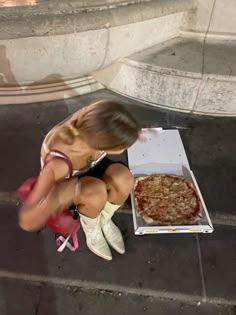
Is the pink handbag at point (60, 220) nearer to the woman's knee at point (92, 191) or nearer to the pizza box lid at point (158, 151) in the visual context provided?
the woman's knee at point (92, 191)

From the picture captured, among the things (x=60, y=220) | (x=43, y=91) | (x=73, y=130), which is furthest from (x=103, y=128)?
(x=43, y=91)

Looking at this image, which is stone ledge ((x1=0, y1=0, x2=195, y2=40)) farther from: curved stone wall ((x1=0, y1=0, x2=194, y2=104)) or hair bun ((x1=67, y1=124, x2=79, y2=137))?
hair bun ((x1=67, y1=124, x2=79, y2=137))

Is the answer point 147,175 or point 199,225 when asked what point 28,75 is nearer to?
point 147,175

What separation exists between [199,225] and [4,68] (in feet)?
5.24

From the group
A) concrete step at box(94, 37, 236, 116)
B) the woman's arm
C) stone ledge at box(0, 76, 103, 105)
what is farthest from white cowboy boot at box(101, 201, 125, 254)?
stone ledge at box(0, 76, 103, 105)

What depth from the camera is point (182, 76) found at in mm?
2428

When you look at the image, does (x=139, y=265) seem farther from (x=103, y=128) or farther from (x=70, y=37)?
(x=70, y=37)

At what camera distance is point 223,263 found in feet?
5.68

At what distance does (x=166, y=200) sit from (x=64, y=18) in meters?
1.25

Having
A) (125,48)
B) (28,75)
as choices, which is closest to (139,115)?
(125,48)

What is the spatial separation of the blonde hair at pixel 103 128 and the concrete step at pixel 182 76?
123 cm

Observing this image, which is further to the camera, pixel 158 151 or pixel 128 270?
pixel 158 151

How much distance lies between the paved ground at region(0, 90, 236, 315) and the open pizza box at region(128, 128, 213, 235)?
10 centimetres

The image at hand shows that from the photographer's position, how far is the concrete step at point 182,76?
7.98ft
